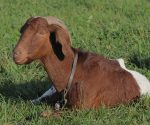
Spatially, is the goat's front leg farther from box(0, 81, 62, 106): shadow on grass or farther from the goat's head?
the goat's head

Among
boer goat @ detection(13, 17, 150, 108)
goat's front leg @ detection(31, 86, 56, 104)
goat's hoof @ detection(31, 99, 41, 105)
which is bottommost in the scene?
goat's hoof @ detection(31, 99, 41, 105)

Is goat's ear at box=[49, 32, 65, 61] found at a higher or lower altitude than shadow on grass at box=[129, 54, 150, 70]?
higher

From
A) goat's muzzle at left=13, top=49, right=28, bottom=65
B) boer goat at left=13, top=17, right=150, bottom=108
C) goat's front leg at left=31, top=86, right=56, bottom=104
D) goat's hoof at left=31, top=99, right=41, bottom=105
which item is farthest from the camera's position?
goat's front leg at left=31, top=86, right=56, bottom=104

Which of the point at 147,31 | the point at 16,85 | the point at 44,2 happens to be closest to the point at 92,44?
the point at 147,31

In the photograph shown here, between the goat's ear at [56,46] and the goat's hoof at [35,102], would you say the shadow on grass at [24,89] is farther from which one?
the goat's ear at [56,46]

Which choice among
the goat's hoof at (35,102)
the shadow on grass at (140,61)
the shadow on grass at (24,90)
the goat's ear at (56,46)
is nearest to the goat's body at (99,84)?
the goat's ear at (56,46)

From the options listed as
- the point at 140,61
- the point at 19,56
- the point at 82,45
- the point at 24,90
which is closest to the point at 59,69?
the point at 19,56

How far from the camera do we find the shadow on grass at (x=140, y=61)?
8.24m

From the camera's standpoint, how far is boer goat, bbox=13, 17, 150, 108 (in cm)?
598

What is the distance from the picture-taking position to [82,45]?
952cm

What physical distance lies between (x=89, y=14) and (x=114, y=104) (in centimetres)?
649

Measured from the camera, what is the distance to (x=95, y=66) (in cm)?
628

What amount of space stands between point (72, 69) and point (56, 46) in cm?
33

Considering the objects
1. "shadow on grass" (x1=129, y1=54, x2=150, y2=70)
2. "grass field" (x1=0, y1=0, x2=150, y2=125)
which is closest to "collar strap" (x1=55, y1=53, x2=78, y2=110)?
"grass field" (x1=0, y1=0, x2=150, y2=125)
